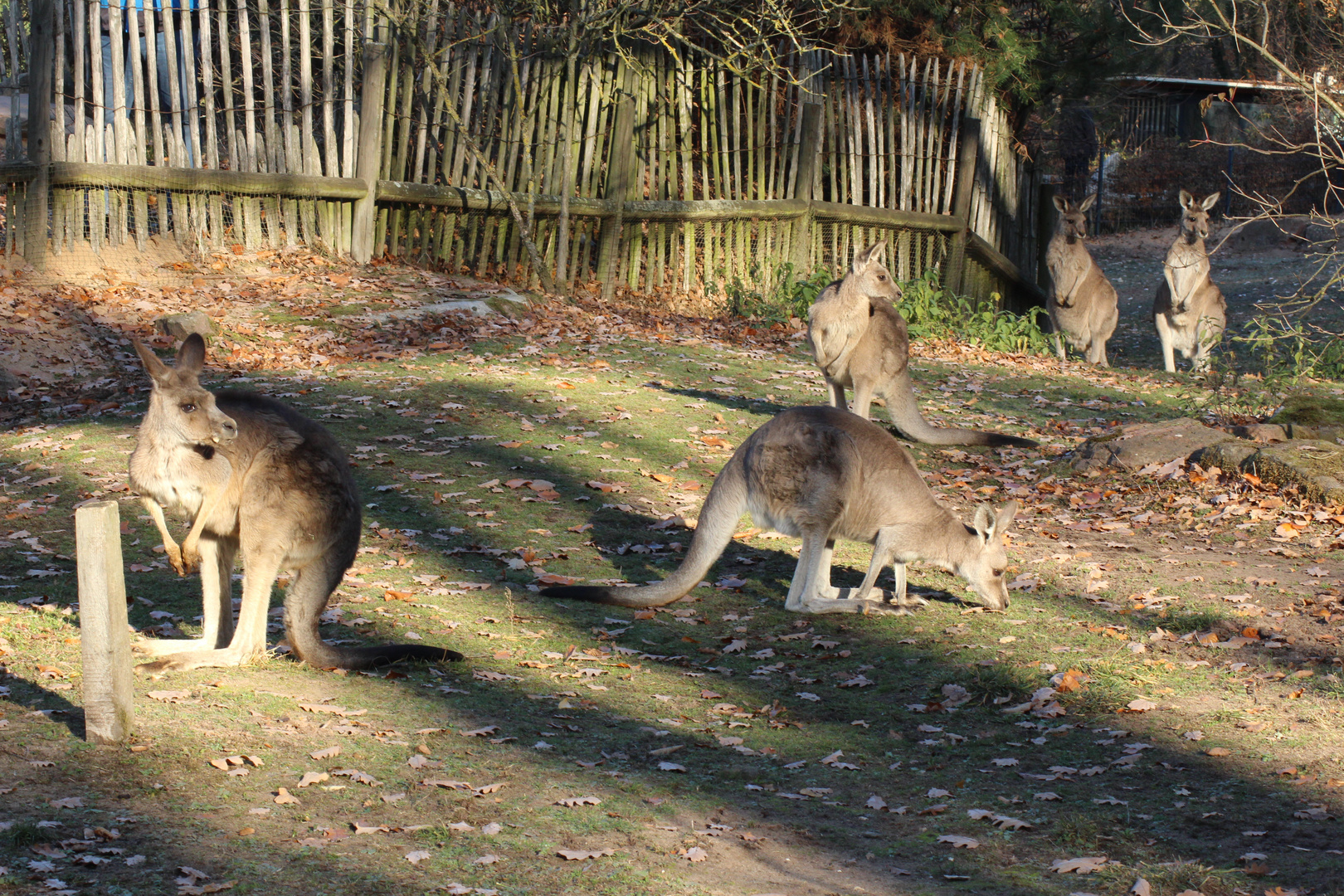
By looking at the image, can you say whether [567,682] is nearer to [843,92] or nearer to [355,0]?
[355,0]

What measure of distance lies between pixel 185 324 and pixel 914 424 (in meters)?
5.47

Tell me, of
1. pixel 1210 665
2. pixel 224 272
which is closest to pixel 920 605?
pixel 1210 665

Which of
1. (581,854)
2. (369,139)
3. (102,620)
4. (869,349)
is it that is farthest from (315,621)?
(369,139)

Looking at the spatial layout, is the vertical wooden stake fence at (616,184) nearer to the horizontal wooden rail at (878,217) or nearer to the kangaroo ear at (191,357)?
the horizontal wooden rail at (878,217)

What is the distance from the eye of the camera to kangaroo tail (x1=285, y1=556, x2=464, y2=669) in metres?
4.56

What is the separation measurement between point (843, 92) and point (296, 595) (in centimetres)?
1099

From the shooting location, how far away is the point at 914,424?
28.0 feet

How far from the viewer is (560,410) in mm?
8883


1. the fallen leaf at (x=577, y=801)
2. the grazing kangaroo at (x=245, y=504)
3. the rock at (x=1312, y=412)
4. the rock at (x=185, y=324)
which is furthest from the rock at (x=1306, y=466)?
the rock at (x=185, y=324)

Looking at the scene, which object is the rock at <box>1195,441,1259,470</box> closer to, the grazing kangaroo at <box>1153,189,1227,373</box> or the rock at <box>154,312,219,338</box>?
the grazing kangaroo at <box>1153,189,1227,373</box>

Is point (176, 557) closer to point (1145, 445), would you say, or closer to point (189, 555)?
point (189, 555)

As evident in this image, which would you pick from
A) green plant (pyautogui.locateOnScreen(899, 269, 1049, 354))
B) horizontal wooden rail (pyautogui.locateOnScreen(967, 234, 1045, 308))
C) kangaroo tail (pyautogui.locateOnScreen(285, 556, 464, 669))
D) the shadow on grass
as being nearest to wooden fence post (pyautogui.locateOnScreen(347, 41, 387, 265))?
green plant (pyautogui.locateOnScreen(899, 269, 1049, 354))

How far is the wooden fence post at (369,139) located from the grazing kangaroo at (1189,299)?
8.02 m

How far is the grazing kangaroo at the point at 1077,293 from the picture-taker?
44.3 ft
